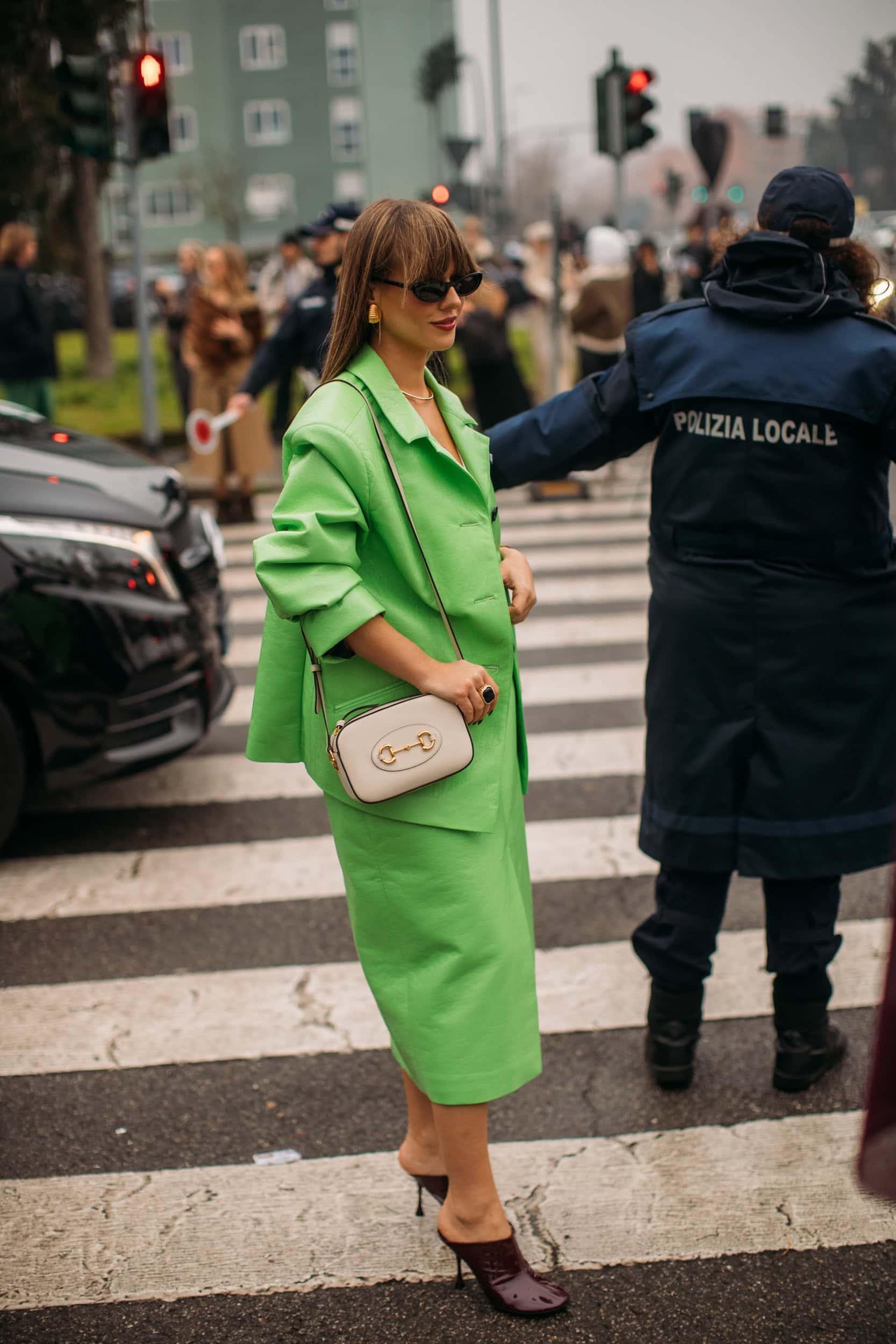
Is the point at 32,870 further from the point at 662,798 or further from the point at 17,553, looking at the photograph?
the point at 662,798

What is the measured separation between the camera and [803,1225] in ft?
8.86

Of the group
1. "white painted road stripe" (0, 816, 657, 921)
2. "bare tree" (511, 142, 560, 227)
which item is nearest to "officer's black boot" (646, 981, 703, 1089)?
"white painted road stripe" (0, 816, 657, 921)

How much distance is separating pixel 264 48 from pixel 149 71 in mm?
56976

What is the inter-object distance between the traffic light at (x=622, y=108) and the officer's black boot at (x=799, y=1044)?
12.6m

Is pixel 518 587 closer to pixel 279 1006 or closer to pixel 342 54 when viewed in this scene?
pixel 279 1006

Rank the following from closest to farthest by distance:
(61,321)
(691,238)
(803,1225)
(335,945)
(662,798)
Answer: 1. (803,1225)
2. (662,798)
3. (335,945)
4. (691,238)
5. (61,321)

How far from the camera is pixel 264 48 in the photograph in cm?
6359

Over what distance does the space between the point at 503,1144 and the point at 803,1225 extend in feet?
2.15

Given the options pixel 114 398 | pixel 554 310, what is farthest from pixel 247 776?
pixel 114 398

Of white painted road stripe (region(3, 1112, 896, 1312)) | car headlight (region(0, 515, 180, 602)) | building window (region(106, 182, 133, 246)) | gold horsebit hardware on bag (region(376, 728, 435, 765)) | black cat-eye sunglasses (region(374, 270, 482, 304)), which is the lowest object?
white painted road stripe (region(3, 1112, 896, 1312))

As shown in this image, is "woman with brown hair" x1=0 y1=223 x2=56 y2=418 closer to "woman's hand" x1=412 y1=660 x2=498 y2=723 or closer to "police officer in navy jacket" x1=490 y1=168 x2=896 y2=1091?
"police officer in navy jacket" x1=490 y1=168 x2=896 y2=1091

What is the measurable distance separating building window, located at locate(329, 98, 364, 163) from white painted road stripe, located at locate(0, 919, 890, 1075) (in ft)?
215

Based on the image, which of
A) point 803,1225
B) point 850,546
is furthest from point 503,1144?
point 850,546

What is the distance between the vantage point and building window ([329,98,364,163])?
64.3m
